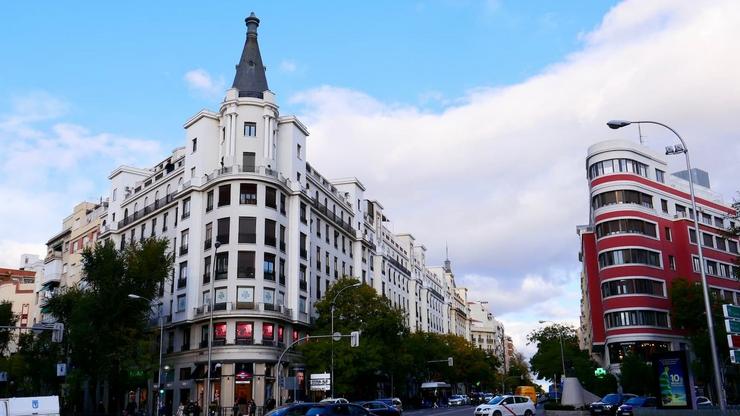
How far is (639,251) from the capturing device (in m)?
70.8

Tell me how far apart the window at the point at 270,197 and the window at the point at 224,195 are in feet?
10.6

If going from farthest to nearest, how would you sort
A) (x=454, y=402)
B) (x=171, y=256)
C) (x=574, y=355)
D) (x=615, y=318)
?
(x=574, y=355)
(x=454, y=402)
(x=615, y=318)
(x=171, y=256)

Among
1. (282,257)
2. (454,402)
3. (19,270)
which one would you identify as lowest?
(454,402)

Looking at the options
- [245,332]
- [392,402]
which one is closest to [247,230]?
Answer: [245,332]

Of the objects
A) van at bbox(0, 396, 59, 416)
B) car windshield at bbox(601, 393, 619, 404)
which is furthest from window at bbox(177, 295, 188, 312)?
car windshield at bbox(601, 393, 619, 404)

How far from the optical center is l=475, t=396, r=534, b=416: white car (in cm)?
3794

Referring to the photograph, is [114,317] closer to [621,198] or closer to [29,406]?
[29,406]

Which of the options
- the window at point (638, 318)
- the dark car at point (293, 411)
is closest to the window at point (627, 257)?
the window at point (638, 318)

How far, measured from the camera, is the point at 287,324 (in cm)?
6006

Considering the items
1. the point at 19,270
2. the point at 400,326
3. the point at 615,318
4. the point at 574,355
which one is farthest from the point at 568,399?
the point at 19,270

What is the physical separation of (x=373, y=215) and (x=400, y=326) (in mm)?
30709

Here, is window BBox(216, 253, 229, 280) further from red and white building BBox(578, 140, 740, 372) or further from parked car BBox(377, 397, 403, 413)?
red and white building BBox(578, 140, 740, 372)

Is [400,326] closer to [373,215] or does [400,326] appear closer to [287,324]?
[287,324]

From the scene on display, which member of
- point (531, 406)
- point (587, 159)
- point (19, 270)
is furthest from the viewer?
point (19, 270)
